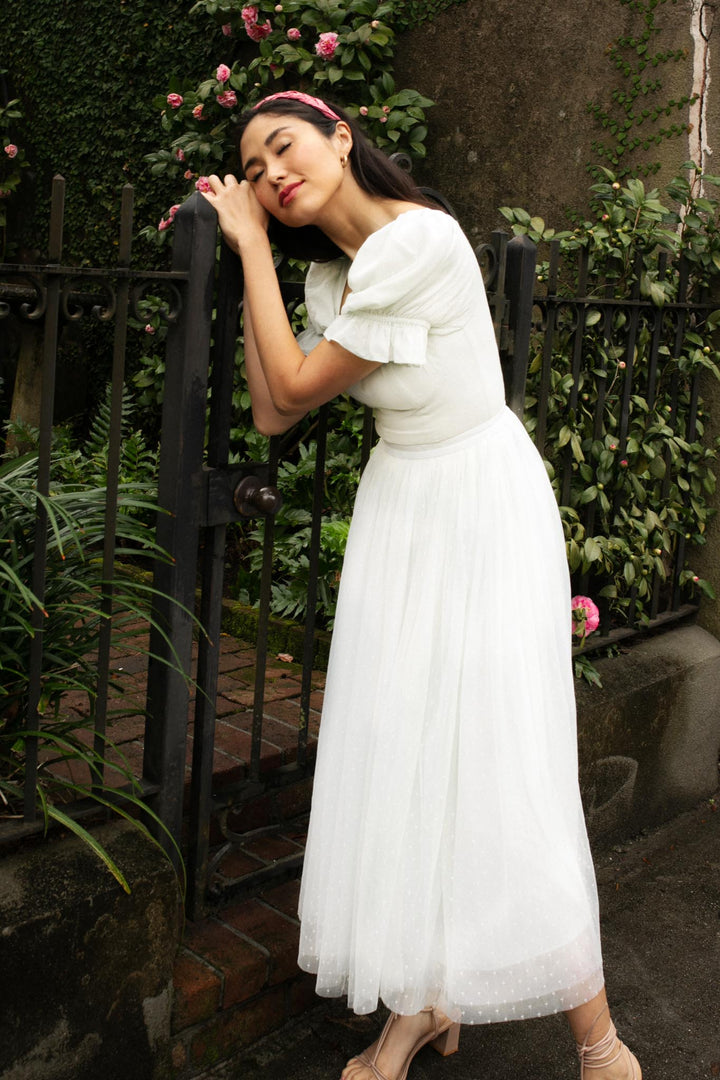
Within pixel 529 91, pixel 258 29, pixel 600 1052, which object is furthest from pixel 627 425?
pixel 258 29

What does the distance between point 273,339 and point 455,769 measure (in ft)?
3.07

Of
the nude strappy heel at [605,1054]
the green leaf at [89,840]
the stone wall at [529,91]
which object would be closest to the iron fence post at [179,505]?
the green leaf at [89,840]

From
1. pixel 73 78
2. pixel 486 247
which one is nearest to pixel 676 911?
pixel 486 247

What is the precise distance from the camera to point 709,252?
143 inches

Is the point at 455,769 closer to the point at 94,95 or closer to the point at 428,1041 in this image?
the point at 428,1041

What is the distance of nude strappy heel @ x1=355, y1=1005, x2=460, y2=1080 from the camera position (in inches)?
87.8

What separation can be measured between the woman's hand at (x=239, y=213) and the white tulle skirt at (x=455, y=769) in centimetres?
54

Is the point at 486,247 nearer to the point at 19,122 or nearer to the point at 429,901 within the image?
the point at 429,901

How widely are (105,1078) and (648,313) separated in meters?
2.85

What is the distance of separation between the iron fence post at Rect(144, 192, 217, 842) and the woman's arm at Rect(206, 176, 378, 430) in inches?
2.4

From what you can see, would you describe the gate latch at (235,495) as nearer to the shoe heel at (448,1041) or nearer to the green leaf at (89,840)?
the green leaf at (89,840)

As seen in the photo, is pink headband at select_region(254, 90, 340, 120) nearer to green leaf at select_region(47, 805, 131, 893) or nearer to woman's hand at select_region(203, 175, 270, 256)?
woman's hand at select_region(203, 175, 270, 256)

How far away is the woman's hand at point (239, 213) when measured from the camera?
2.10 meters

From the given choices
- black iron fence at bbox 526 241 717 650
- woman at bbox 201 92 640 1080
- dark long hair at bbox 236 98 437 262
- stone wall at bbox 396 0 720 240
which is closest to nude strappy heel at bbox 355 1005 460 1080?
woman at bbox 201 92 640 1080
